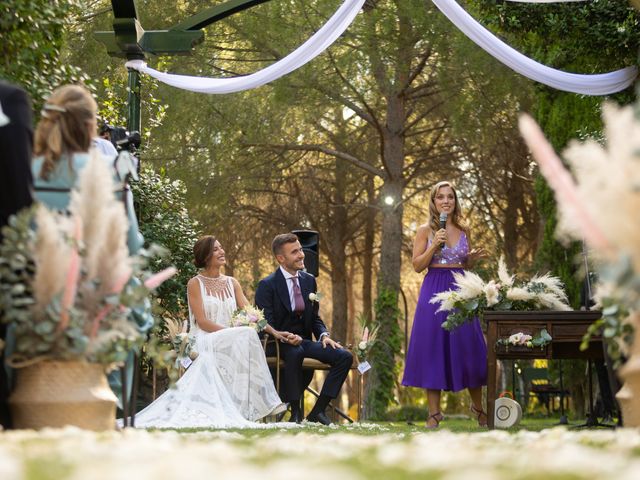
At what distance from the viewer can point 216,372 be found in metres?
8.19

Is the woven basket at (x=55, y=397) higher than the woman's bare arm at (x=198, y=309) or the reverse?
the reverse

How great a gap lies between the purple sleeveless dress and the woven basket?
13.3 ft

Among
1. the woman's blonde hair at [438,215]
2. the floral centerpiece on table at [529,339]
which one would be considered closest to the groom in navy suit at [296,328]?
the woman's blonde hair at [438,215]

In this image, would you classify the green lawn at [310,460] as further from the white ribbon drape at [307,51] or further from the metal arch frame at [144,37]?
the metal arch frame at [144,37]

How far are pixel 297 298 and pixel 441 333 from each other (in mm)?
1436

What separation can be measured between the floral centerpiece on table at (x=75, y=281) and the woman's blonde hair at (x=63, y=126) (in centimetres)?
46

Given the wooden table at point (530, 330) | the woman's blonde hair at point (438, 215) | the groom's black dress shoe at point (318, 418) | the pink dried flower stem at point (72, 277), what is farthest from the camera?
the groom's black dress shoe at point (318, 418)

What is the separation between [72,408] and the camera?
410 centimetres

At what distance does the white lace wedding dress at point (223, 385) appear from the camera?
25.5 ft

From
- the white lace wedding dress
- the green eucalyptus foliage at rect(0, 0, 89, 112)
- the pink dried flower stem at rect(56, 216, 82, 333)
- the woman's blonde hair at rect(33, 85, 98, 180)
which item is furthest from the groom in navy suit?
the pink dried flower stem at rect(56, 216, 82, 333)

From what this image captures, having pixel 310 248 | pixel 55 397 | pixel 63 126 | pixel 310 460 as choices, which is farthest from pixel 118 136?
pixel 310 460

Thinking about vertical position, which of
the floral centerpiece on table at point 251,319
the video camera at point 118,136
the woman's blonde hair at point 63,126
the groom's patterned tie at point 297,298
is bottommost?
the floral centerpiece on table at point 251,319

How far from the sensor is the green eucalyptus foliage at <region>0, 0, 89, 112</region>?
601 cm

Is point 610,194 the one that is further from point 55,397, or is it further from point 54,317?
point 55,397
